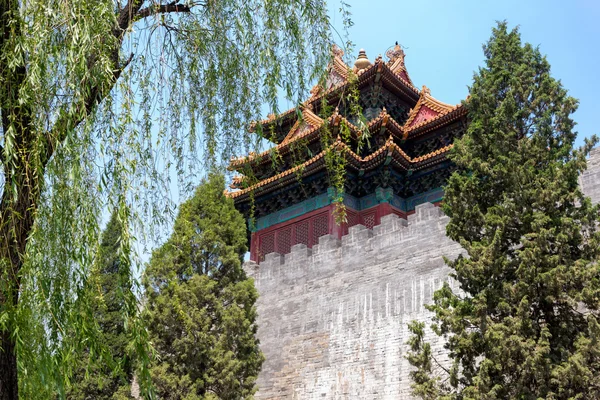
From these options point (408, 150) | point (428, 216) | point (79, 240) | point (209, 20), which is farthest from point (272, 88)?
point (408, 150)

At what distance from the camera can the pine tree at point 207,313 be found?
888 centimetres

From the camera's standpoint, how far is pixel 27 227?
355cm

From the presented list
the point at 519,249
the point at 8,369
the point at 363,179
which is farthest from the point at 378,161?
the point at 8,369

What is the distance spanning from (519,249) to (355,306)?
4.09m

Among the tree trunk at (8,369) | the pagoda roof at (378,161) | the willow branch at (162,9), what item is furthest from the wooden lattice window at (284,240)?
the tree trunk at (8,369)

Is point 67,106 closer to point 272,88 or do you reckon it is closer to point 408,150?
point 272,88

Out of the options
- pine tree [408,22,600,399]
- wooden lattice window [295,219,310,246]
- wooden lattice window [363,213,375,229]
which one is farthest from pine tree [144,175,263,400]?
wooden lattice window [363,213,375,229]

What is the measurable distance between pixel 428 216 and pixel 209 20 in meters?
6.63

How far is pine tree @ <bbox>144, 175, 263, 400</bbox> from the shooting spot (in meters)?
8.88

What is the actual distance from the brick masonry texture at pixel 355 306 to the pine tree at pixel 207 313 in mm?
1460

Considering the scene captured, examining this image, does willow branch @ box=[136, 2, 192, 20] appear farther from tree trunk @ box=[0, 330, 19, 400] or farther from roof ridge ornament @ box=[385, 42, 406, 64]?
roof ridge ornament @ box=[385, 42, 406, 64]

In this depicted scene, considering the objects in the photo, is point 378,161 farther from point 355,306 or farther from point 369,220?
point 355,306

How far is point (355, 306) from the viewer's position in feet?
34.8

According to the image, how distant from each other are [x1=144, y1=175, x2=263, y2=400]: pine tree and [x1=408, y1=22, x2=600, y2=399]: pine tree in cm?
297
